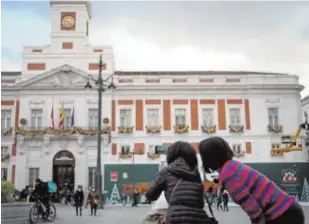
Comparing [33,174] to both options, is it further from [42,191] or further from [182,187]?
[182,187]

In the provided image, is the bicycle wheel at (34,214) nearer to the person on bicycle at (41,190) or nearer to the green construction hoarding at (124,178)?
the person on bicycle at (41,190)

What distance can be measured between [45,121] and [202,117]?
13583 mm

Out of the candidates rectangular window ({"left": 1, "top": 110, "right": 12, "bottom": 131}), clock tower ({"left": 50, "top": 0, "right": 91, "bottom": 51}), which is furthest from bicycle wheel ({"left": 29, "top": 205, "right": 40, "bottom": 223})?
clock tower ({"left": 50, "top": 0, "right": 91, "bottom": 51})

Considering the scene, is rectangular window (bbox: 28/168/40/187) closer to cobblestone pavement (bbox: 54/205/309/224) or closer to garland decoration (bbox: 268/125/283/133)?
cobblestone pavement (bbox: 54/205/309/224)

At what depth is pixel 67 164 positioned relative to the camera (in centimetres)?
3619

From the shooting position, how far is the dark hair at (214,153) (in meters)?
2.94

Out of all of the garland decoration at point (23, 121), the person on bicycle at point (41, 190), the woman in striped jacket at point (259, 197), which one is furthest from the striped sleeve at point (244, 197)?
the garland decoration at point (23, 121)

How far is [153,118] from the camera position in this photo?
37219mm

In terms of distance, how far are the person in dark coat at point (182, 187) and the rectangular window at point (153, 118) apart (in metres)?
33.3

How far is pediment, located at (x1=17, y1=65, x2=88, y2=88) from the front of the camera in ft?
121

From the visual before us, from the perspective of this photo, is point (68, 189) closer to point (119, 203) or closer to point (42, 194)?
point (119, 203)

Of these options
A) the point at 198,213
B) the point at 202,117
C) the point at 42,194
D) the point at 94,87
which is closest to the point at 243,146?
the point at 202,117

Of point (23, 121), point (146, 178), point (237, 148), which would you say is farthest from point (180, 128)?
point (23, 121)

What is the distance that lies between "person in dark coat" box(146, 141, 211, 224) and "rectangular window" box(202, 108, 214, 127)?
3381cm
